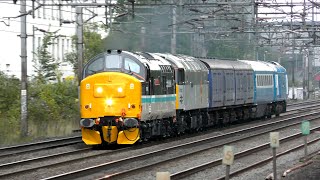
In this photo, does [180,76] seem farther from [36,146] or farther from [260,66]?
[260,66]

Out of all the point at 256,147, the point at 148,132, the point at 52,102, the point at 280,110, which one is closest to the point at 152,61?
the point at 148,132

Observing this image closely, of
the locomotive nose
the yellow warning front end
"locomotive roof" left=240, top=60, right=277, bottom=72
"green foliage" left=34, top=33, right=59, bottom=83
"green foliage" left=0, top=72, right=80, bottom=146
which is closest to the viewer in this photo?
the locomotive nose

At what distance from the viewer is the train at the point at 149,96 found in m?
20.0

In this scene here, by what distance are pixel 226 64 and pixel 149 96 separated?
460 inches

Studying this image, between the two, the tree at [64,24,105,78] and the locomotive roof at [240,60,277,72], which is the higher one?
the tree at [64,24,105,78]

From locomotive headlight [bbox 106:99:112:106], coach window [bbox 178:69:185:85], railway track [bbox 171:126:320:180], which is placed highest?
coach window [bbox 178:69:185:85]

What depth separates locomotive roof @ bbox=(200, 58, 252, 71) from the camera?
29.6 m

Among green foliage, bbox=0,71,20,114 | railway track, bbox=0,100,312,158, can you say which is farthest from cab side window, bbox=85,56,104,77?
green foliage, bbox=0,71,20,114

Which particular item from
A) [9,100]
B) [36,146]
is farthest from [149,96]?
[9,100]

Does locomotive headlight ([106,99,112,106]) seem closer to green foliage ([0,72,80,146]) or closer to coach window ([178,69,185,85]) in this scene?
coach window ([178,69,185,85])

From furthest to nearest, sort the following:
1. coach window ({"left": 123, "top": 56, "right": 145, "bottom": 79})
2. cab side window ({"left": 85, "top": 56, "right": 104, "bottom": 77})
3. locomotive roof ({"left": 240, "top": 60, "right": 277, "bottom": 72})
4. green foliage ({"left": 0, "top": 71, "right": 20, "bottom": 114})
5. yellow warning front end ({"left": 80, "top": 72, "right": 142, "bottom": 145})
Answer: locomotive roof ({"left": 240, "top": 60, "right": 277, "bottom": 72}) < green foliage ({"left": 0, "top": 71, "right": 20, "bottom": 114}) < cab side window ({"left": 85, "top": 56, "right": 104, "bottom": 77}) < coach window ({"left": 123, "top": 56, "right": 145, "bottom": 79}) < yellow warning front end ({"left": 80, "top": 72, "right": 142, "bottom": 145})

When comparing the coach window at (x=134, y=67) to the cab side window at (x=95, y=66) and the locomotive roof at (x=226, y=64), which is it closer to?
the cab side window at (x=95, y=66)

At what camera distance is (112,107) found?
20.0 meters

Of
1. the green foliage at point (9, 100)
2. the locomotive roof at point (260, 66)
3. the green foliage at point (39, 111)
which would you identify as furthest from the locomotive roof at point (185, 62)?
the locomotive roof at point (260, 66)
